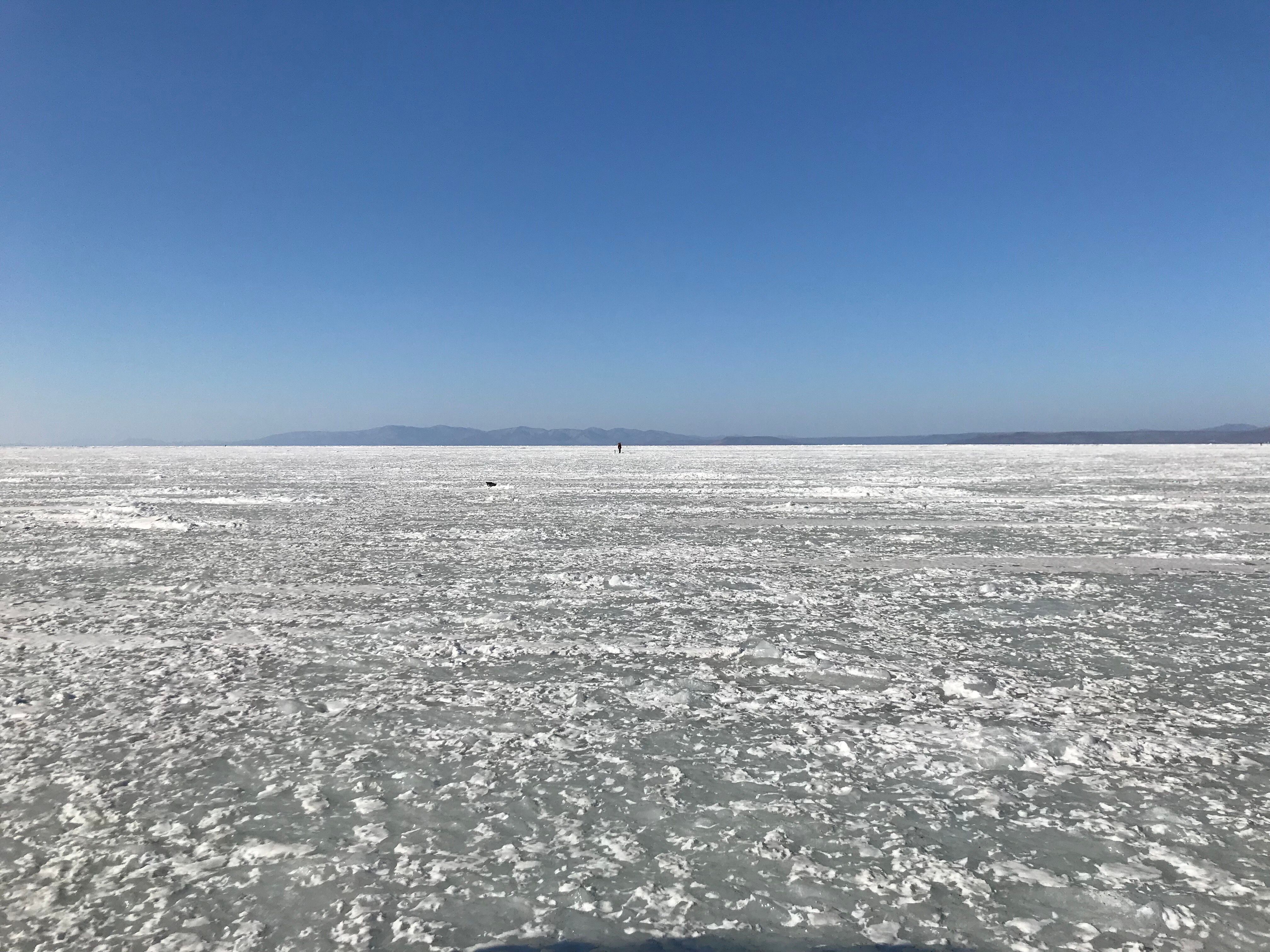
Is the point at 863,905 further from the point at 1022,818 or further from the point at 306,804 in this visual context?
the point at 306,804

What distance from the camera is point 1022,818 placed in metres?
Result: 2.32

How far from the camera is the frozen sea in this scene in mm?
1886

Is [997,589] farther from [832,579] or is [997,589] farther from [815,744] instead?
[815,744]

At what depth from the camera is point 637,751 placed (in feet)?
9.27

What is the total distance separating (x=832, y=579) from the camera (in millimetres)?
6055

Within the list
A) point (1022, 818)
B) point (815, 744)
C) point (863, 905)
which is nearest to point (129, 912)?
point (863, 905)

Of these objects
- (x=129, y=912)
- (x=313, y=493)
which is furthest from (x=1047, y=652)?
(x=313, y=493)

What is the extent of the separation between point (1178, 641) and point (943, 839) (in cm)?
298

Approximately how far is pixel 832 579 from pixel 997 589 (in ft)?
4.06

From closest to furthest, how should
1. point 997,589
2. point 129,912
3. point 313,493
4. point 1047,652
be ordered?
point 129,912, point 1047,652, point 997,589, point 313,493

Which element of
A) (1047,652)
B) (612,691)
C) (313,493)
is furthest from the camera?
(313,493)

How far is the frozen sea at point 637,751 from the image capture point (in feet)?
6.19

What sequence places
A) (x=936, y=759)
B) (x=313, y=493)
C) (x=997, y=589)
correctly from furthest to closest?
(x=313, y=493)
(x=997, y=589)
(x=936, y=759)

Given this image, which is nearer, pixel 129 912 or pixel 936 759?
pixel 129 912
